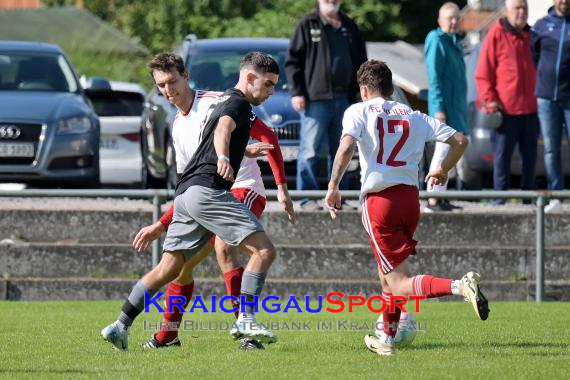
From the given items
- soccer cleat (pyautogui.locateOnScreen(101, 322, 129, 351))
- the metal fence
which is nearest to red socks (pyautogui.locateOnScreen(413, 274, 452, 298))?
soccer cleat (pyautogui.locateOnScreen(101, 322, 129, 351))

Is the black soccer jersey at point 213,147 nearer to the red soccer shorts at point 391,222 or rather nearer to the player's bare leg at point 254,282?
the player's bare leg at point 254,282

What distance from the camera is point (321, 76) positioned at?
1517 centimetres

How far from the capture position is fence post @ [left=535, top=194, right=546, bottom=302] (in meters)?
14.4

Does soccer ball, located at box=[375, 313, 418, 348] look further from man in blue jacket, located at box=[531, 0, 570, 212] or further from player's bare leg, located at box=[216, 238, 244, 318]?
man in blue jacket, located at box=[531, 0, 570, 212]

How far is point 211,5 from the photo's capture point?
44062 mm

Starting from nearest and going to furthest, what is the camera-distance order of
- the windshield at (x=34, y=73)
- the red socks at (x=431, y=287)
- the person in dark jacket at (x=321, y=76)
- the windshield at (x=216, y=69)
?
the red socks at (x=431, y=287) < the person in dark jacket at (x=321, y=76) < the windshield at (x=216, y=69) < the windshield at (x=34, y=73)

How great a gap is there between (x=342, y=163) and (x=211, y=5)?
34.2 m

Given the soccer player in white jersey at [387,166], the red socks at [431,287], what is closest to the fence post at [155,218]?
the soccer player in white jersey at [387,166]

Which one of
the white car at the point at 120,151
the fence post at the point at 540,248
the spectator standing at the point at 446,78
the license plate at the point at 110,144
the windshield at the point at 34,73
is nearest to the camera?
the fence post at the point at 540,248

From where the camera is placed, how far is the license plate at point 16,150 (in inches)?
645

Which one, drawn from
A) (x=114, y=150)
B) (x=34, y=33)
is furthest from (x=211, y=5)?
(x=114, y=150)

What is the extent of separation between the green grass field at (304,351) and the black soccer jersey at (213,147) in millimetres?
1100

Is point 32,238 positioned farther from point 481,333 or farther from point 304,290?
point 481,333

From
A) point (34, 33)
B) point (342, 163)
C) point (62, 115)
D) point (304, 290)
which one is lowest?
point (34, 33)
